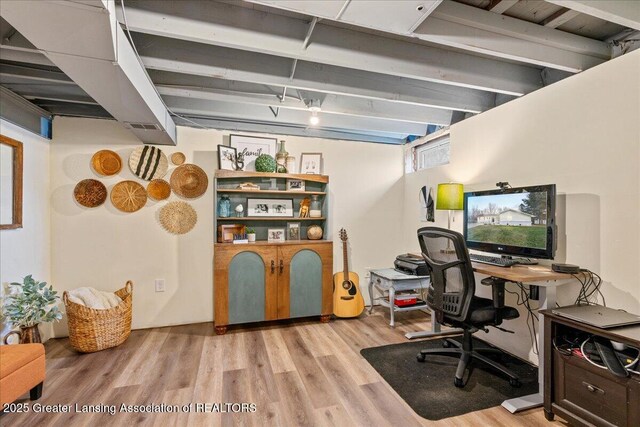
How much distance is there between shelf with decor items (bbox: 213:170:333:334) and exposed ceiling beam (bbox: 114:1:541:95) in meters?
1.56

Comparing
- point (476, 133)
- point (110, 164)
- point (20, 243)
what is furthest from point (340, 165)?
point (20, 243)

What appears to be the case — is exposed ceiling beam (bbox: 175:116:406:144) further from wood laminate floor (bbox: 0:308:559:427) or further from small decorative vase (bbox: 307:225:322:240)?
wood laminate floor (bbox: 0:308:559:427)

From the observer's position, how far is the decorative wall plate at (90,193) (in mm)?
2908

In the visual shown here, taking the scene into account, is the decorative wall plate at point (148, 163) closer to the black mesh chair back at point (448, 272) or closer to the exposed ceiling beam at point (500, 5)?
the black mesh chair back at point (448, 272)

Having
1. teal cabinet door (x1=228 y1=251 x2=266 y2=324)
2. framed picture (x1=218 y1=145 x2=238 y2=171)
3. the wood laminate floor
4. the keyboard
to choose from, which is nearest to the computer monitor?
the keyboard

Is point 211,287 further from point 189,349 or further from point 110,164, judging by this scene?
point 110,164

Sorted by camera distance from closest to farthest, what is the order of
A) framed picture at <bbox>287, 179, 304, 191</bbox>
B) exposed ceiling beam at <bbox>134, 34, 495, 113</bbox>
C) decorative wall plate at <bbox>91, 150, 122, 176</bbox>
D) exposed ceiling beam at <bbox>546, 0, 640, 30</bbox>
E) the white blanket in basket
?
exposed ceiling beam at <bbox>546, 0, 640, 30</bbox> → exposed ceiling beam at <bbox>134, 34, 495, 113</bbox> → the white blanket in basket → decorative wall plate at <bbox>91, 150, 122, 176</bbox> → framed picture at <bbox>287, 179, 304, 191</bbox>

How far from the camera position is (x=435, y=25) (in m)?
1.67

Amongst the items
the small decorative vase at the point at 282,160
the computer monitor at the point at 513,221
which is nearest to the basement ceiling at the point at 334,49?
the small decorative vase at the point at 282,160

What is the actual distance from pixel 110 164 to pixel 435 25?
3115mm

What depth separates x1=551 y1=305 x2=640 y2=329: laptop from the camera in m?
1.54

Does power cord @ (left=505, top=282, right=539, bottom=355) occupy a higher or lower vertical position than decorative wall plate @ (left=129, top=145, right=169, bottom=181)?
lower

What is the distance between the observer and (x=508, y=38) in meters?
1.84

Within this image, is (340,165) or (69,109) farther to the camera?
(340,165)
